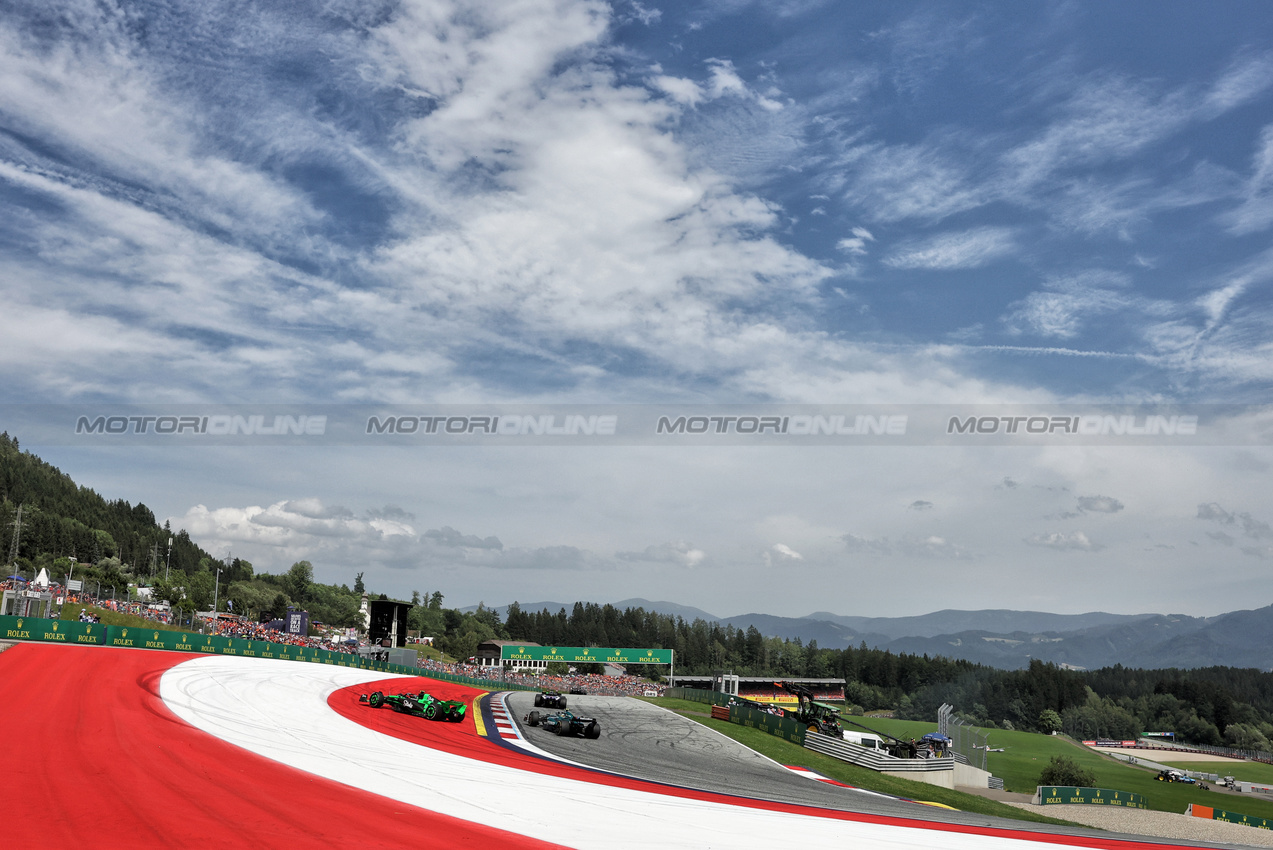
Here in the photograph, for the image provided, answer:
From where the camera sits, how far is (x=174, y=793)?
12922mm

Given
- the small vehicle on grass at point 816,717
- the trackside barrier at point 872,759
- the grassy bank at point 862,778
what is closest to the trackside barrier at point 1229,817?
the grassy bank at point 862,778

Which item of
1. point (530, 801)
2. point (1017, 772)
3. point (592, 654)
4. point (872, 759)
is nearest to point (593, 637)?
point (592, 654)

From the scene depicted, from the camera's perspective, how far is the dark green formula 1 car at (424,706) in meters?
28.8

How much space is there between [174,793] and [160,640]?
141 feet

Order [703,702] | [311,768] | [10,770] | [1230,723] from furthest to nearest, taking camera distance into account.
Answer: [1230,723], [703,702], [311,768], [10,770]

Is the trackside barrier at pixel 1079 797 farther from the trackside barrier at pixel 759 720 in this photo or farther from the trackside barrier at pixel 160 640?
the trackside barrier at pixel 160 640

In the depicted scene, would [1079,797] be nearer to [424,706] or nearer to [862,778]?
[862,778]

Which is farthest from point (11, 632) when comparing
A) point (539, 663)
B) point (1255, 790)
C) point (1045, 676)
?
point (1045, 676)

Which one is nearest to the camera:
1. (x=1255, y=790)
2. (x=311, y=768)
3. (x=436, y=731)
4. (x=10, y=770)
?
(x=10, y=770)

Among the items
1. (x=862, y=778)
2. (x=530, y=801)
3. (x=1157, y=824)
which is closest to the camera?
(x=530, y=801)

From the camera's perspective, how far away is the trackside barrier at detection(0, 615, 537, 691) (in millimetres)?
43750

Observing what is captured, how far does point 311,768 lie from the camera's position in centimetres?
1638

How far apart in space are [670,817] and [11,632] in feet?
153

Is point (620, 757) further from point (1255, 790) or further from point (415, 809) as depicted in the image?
point (1255, 790)
